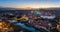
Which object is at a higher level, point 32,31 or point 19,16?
point 19,16

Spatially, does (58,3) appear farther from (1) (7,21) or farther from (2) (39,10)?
(1) (7,21)

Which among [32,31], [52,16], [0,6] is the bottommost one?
[32,31]

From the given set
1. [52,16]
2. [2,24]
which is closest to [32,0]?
[52,16]

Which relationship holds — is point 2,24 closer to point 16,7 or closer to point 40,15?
point 16,7

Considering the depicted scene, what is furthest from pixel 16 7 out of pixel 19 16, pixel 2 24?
pixel 2 24

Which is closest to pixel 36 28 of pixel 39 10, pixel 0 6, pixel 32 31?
pixel 32 31

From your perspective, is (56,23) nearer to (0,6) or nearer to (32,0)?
(32,0)

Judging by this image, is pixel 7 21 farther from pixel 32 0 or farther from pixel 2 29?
pixel 32 0
